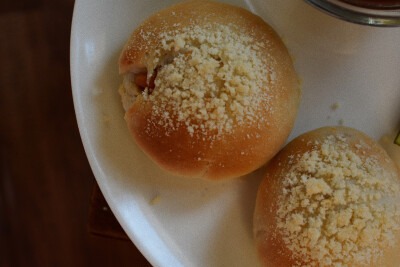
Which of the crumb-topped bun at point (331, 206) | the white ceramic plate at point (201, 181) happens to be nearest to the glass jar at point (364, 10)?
the white ceramic plate at point (201, 181)

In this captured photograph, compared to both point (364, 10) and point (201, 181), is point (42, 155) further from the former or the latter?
point (364, 10)

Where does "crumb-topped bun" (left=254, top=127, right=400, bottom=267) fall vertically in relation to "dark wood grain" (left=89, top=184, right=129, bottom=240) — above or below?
above

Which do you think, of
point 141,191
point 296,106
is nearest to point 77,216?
point 141,191

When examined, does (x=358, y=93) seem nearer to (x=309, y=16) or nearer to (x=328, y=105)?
(x=328, y=105)

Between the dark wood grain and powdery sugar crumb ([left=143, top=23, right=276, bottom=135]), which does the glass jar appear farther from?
the dark wood grain

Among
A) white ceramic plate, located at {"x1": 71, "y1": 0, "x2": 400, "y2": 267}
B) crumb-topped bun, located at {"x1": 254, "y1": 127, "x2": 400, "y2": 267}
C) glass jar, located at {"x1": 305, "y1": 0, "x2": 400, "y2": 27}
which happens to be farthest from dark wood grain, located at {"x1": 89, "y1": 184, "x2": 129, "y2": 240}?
glass jar, located at {"x1": 305, "y1": 0, "x2": 400, "y2": 27}

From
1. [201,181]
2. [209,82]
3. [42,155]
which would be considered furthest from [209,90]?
[42,155]
